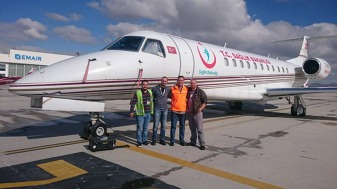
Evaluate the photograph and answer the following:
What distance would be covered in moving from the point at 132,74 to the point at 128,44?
3.68ft

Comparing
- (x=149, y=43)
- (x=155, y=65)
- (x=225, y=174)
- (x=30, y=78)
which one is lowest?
(x=225, y=174)

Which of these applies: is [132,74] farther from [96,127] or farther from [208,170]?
[208,170]

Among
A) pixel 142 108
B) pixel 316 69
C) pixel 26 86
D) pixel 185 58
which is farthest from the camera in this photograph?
pixel 316 69

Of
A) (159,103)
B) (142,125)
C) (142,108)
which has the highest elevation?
(159,103)

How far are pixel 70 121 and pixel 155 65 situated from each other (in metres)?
4.73

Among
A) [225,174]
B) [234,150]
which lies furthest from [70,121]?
[225,174]

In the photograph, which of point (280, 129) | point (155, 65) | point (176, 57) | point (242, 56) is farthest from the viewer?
point (242, 56)

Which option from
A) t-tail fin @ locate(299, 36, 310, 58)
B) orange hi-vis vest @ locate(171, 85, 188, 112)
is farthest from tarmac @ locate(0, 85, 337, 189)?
t-tail fin @ locate(299, 36, 310, 58)

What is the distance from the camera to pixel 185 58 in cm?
948

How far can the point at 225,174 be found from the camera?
5.04m

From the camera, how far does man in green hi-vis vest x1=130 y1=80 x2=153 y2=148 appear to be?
6887 millimetres

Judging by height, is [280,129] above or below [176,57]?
below

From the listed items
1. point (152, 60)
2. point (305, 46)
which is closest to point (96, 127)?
point (152, 60)

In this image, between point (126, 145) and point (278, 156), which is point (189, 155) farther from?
A: point (278, 156)
